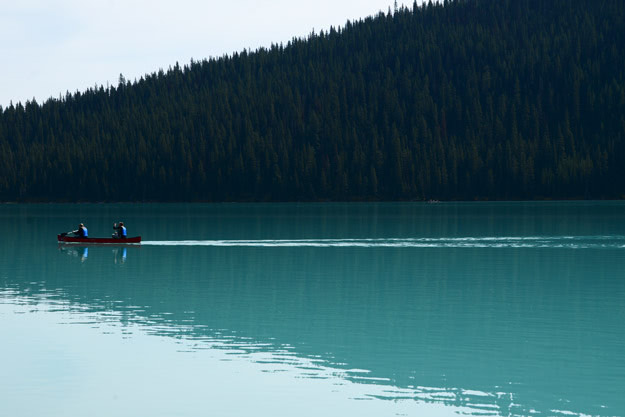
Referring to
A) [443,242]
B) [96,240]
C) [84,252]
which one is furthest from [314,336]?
[443,242]

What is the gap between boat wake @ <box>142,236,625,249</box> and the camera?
7700 centimetres

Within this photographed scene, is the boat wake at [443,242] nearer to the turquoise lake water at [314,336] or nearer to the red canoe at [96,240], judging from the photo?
the red canoe at [96,240]

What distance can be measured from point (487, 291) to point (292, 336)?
1566 cm

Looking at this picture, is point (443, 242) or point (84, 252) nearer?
point (84, 252)

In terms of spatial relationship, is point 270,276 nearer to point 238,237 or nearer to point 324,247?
point 324,247

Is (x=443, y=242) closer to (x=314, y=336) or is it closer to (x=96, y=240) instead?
(x=96, y=240)

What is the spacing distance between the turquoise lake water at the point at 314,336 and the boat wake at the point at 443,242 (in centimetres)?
1207

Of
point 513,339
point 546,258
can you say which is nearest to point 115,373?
point 513,339

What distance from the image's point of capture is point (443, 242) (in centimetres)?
8175

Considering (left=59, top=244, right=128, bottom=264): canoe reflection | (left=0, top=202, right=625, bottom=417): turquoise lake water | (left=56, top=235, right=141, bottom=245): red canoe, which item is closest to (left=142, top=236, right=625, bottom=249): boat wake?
(left=56, top=235, right=141, bottom=245): red canoe

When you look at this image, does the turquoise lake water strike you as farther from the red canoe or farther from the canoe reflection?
the red canoe

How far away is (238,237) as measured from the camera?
9100cm

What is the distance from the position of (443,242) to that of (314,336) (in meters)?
51.2

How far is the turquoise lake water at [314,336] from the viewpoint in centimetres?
2322
